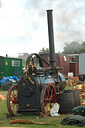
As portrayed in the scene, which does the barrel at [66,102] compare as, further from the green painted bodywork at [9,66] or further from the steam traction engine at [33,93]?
the green painted bodywork at [9,66]

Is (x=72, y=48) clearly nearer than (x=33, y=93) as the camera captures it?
No

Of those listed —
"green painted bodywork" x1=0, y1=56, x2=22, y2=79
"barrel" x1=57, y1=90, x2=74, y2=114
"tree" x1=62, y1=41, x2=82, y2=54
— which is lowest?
"barrel" x1=57, y1=90, x2=74, y2=114

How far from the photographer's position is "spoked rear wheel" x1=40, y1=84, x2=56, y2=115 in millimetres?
8945

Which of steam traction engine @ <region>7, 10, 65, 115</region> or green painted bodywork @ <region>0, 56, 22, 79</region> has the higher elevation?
green painted bodywork @ <region>0, 56, 22, 79</region>

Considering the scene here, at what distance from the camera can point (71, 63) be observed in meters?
32.0

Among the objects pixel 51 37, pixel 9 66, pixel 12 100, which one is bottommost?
pixel 12 100

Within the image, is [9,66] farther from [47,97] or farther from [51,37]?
[47,97]

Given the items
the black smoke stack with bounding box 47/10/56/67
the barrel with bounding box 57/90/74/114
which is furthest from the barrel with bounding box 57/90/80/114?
the black smoke stack with bounding box 47/10/56/67

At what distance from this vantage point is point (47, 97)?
9.44 meters

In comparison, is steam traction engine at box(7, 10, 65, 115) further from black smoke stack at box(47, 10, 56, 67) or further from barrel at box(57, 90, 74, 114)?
black smoke stack at box(47, 10, 56, 67)

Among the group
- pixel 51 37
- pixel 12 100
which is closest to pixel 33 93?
pixel 12 100

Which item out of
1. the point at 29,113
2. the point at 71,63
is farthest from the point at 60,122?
the point at 71,63

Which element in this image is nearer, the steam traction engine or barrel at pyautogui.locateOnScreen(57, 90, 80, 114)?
the steam traction engine

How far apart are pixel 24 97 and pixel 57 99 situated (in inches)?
47.6
